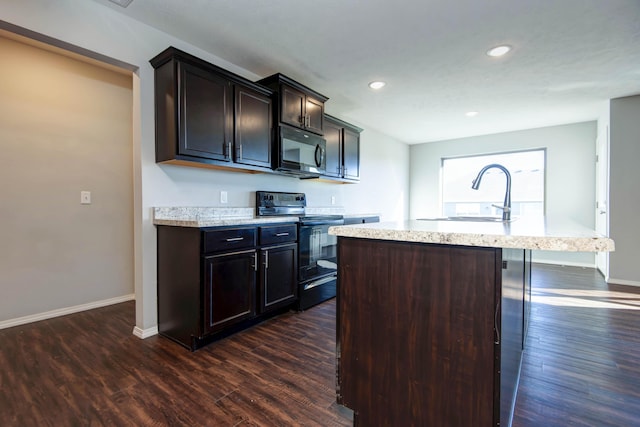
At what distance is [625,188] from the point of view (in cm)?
374

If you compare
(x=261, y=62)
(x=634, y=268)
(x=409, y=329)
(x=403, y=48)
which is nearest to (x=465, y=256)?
(x=409, y=329)

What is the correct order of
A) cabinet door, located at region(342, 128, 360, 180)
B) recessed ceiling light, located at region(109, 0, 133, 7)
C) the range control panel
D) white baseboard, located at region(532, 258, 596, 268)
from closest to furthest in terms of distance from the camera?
1. recessed ceiling light, located at region(109, 0, 133, 7)
2. the range control panel
3. cabinet door, located at region(342, 128, 360, 180)
4. white baseboard, located at region(532, 258, 596, 268)

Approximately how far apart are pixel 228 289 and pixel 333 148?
2.29 metres

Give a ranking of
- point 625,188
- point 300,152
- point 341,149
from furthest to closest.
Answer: point 341,149 → point 625,188 → point 300,152

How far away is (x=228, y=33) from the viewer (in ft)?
7.69

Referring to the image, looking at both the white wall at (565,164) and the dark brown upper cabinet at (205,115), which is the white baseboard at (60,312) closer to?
the dark brown upper cabinet at (205,115)

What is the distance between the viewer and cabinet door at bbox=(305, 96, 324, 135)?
316 cm

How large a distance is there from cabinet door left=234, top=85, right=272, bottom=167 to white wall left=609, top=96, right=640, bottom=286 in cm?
446

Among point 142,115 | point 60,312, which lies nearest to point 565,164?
point 142,115

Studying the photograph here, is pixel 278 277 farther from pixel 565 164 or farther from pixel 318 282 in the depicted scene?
pixel 565 164

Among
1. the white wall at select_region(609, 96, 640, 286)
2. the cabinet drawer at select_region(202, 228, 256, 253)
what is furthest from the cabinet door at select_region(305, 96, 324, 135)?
the white wall at select_region(609, 96, 640, 286)

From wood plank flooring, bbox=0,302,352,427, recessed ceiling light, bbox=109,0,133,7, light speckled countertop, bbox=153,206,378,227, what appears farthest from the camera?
light speckled countertop, bbox=153,206,378,227

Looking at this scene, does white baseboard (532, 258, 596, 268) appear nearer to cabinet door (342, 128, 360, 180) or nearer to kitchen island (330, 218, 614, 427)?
cabinet door (342, 128, 360, 180)

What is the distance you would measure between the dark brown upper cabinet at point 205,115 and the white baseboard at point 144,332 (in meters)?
1.32
